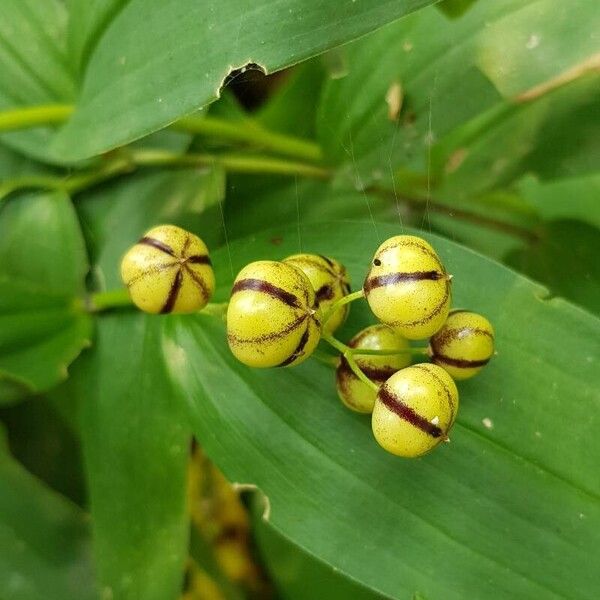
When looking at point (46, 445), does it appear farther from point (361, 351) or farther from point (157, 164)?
point (361, 351)

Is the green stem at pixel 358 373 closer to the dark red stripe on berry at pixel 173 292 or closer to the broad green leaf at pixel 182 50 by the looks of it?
the dark red stripe on berry at pixel 173 292

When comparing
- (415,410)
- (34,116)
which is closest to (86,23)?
(34,116)

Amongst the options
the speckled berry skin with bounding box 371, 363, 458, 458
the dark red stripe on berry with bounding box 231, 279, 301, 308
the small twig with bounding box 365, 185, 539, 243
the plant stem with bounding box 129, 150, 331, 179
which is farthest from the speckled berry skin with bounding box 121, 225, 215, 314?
the small twig with bounding box 365, 185, 539, 243

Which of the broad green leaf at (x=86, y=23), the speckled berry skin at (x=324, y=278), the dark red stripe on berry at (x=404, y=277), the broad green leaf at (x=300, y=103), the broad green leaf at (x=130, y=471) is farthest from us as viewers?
the broad green leaf at (x=300, y=103)

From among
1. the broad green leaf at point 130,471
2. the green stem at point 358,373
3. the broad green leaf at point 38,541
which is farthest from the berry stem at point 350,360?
the broad green leaf at point 38,541

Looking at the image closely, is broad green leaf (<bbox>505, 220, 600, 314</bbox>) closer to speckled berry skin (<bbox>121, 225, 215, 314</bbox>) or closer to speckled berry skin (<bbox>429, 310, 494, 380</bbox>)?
speckled berry skin (<bbox>429, 310, 494, 380</bbox>)

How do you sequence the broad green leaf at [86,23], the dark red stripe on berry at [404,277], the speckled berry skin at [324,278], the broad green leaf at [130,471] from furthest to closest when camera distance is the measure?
the broad green leaf at [130,471]
the broad green leaf at [86,23]
the speckled berry skin at [324,278]
the dark red stripe on berry at [404,277]
